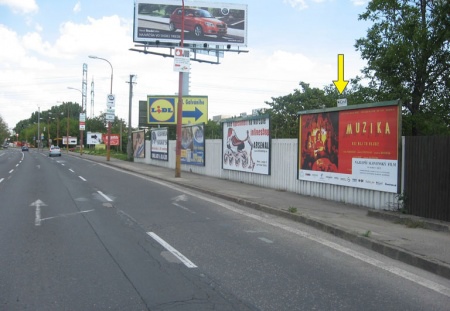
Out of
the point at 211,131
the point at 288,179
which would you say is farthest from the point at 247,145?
the point at 211,131

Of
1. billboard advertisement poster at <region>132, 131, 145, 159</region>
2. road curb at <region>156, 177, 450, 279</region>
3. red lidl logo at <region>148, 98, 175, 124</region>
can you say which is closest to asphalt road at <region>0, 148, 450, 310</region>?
road curb at <region>156, 177, 450, 279</region>

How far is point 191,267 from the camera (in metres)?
6.28

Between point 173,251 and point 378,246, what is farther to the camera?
point 378,246

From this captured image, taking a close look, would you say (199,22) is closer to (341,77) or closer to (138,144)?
(138,144)

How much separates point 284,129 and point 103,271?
94.1 feet

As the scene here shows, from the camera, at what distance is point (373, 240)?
7789 mm

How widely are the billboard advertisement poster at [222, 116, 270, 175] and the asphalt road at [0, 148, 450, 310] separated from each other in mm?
6473

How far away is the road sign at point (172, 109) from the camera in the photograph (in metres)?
46.5

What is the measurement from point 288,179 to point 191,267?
32.5 feet

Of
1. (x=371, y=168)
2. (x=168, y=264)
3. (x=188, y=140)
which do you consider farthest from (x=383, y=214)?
(x=188, y=140)

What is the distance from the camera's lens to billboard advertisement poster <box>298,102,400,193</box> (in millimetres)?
11078

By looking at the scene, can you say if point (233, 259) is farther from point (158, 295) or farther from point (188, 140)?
point (188, 140)

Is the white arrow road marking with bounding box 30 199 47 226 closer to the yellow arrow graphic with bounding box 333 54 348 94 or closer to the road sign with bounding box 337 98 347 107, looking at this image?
the yellow arrow graphic with bounding box 333 54 348 94

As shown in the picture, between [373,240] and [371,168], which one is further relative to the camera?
[371,168]
